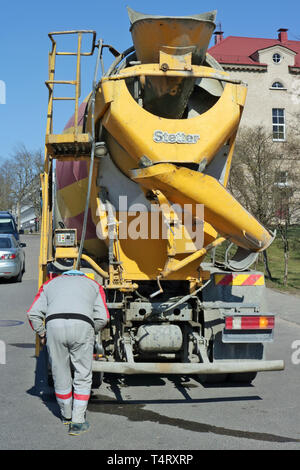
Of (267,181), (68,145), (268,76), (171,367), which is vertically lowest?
(171,367)

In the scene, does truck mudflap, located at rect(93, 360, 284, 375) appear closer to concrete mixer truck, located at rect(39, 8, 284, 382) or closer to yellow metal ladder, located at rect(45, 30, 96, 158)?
concrete mixer truck, located at rect(39, 8, 284, 382)

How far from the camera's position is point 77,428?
17.5ft

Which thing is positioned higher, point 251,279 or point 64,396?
point 251,279

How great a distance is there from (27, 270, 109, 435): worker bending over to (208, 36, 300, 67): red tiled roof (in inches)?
1419

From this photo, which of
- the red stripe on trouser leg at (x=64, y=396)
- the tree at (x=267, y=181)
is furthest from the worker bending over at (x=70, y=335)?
the tree at (x=267, y=181)

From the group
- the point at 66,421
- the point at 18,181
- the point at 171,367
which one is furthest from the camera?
the point at 18,181

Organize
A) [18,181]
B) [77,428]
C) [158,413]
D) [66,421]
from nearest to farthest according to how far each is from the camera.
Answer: [77,428], [66,421], [158,413], [18,181]

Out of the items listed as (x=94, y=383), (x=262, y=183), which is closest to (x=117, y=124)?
(x=94, y=383)

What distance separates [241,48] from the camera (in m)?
42.8

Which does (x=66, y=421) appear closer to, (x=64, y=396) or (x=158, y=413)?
(x=64, y=396)

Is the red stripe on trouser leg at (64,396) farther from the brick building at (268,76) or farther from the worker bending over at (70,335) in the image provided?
the brick building at (268,76)

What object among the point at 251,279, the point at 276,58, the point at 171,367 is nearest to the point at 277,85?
the point at 276,58

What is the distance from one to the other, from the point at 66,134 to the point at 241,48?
38.8m

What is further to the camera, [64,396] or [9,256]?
[9,256]
